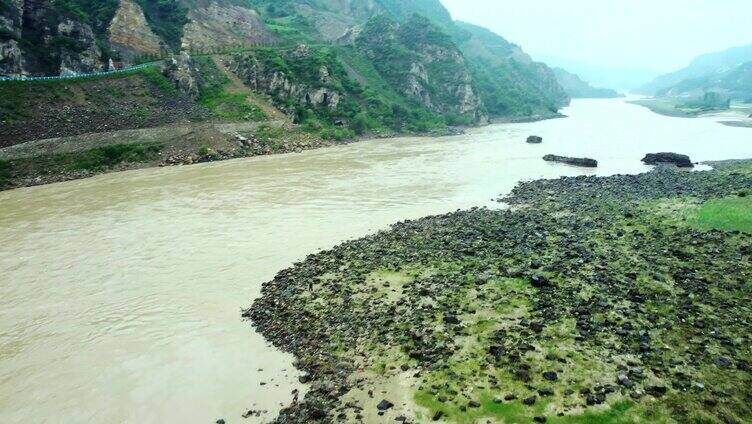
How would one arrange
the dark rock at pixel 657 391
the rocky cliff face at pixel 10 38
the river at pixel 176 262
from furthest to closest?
the rocky cliff face at pixel 10 38 → the river at pixel 176 262 → the dark rock at pixel 657 391

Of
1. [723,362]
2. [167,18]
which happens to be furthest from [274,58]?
[723,362]

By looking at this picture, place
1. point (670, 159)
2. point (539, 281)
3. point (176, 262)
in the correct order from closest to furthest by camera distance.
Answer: point (539, 281) → point (176, 262) → point (670, 159)

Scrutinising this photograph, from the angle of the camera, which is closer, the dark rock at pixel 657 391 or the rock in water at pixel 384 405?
the dark rock at pixel 657 391

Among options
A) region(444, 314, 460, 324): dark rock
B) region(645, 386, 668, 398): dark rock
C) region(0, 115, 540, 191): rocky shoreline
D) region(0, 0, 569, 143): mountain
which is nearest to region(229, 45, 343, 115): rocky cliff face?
region(0, 0, 569, 143): mountain

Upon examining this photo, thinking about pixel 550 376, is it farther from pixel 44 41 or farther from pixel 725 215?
pixel 44 41

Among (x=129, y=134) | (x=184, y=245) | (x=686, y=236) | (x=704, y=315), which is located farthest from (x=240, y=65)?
(x=704, y=315)

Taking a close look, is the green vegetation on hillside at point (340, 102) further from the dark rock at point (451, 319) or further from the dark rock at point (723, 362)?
the dark rock at point (723, 362)

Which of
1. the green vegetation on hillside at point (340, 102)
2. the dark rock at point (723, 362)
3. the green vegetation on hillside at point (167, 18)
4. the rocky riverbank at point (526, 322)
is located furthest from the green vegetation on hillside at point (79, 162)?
the dark rock at point (723, 362)
